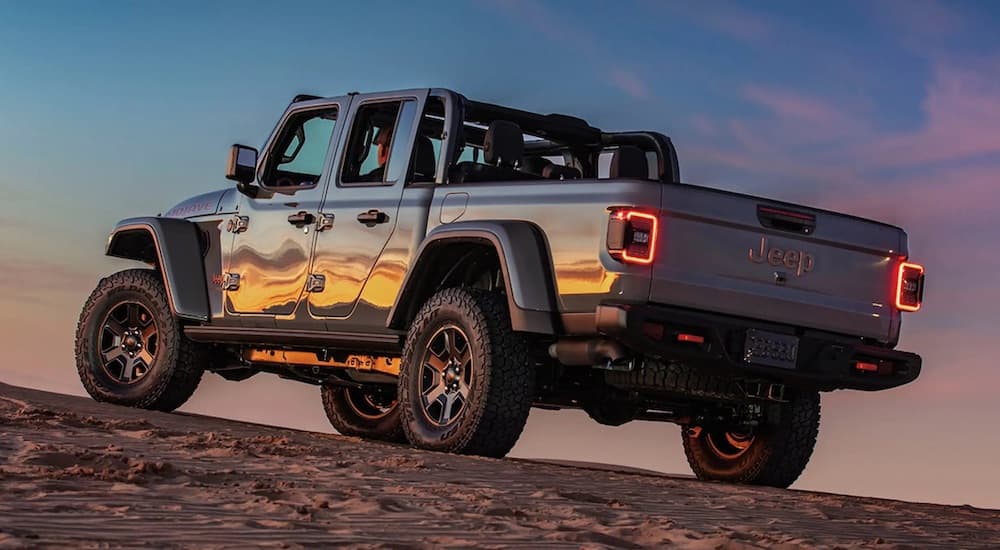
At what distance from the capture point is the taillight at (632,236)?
7.45m

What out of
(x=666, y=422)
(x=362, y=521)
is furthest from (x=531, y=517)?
(x=666, y=422)

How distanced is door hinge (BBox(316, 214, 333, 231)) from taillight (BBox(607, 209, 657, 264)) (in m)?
2.42

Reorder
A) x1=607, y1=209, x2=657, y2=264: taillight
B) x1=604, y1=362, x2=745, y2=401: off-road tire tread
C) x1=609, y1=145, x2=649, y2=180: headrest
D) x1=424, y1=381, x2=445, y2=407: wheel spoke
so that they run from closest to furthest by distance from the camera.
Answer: x1=607, y1=209, x2=657, y2=264: taillight
x1=604, y1=362, x2=745, y2=401: off-road tire tread
x1=424, y1=381, x2=445, y2=407: wheel spoke
x1=609, y1=145, x2=649, y2=180: headrest

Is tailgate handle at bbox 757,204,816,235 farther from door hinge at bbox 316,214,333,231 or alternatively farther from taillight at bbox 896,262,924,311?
door hinge at bbox 316,214,333,231

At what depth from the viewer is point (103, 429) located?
8156 millimetres

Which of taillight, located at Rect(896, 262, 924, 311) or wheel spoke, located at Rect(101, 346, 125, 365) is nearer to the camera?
taillight, located at Rect(896, 262, 924, 311)

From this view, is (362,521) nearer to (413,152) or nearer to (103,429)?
(103,429)

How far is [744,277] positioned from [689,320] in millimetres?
446

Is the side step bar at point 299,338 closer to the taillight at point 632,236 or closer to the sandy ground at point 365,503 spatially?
the sandy ground at point 365,503

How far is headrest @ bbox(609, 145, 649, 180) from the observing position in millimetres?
9773

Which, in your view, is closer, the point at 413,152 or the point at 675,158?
the point at 413,152

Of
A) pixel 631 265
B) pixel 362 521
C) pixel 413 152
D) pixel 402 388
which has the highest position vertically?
pixel 413 152

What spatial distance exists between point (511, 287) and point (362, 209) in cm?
158

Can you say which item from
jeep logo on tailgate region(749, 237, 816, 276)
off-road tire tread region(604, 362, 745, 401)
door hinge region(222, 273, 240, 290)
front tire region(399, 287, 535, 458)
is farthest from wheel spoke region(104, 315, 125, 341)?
jeep logo on tailgate region(749, 237, 816, 276)
